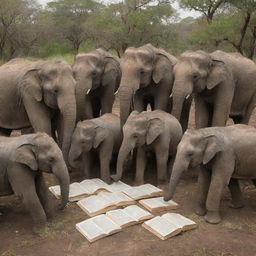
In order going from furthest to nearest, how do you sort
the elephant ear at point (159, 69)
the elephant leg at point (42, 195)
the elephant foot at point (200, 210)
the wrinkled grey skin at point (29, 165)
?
1. the elephant ear at point (159, 69)
2. the elephant foot at point (200, 210)
3. the elephant leg at point (42, 195)
4. the wrinkled grey skin at point (29, 165)

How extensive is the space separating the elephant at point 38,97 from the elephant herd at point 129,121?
16 mm

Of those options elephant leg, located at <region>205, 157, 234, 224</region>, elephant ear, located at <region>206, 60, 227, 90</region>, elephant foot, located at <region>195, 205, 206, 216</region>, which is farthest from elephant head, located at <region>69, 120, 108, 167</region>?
elephant ear, located at <region>206, 60, 227, 90</region>

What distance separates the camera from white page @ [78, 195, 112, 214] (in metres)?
5.31

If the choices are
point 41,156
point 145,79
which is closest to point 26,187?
point 41,156

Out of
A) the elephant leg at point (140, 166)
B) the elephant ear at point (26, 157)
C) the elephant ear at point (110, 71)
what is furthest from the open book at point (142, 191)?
the elephant ear at point (110, 71)

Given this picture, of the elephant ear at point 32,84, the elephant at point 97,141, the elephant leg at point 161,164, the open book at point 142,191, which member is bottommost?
the open book at point 142,191

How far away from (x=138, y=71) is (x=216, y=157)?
8.23 ft

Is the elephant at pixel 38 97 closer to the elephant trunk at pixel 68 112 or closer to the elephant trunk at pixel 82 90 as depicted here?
the elephant trunk at pixel 68 112

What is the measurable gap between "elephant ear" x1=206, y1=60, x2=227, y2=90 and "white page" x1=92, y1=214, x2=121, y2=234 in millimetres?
3021

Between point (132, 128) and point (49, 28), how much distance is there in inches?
1173

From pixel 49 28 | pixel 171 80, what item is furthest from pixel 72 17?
pixel 171 80

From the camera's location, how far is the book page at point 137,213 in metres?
5.06

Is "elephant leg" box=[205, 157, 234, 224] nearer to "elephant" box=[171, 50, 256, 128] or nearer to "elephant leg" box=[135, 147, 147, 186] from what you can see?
"elephant leg" box=[135, 147, 147, 186]

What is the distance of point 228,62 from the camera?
7.02 m
